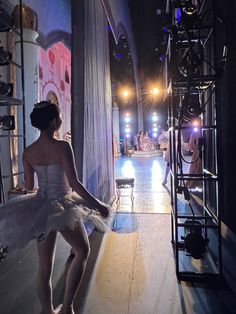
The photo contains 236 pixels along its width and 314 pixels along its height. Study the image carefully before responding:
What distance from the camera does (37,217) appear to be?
59.9 inches

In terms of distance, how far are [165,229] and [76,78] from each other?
6.93 ft

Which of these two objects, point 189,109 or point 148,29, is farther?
point 148,29

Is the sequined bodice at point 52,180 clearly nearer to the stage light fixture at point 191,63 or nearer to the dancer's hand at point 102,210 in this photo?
the dancer's hand at point 102,210

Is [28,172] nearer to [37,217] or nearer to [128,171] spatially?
A: [37,217]

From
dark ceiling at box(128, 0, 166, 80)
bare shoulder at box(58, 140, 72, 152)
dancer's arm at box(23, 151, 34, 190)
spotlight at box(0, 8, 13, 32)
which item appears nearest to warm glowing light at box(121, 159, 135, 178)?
dark ceiling at box(128, 0, 166, 80)

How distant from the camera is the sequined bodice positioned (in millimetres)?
1552

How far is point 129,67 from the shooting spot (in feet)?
41.8

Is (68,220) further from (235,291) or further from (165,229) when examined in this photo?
(165,229)

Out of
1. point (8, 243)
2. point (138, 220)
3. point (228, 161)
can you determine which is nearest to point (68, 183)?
point (8, 243)

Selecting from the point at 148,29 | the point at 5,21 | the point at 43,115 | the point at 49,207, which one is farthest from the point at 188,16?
the point at 148,29

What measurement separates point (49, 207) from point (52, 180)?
15 cm

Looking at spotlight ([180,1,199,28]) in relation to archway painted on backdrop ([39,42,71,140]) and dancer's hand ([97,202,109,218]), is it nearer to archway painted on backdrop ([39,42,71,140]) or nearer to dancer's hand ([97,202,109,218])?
dancer's hand ([97,202,109,218])

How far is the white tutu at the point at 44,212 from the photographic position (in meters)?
1.48

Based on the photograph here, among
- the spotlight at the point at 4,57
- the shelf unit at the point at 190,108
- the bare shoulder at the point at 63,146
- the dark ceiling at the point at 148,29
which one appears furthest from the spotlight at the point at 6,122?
the dark ceiling at the point at 148,29
